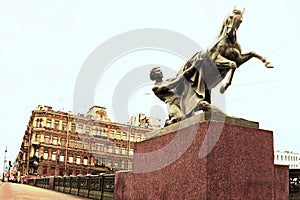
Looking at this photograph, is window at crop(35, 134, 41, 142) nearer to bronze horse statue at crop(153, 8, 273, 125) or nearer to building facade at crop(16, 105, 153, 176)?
building facade at crop(16, 105, 153, 176)

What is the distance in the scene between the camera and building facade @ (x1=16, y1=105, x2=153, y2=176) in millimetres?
56969

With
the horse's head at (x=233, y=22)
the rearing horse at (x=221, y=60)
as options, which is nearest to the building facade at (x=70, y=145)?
the rearing horse at (x=221, y=60)

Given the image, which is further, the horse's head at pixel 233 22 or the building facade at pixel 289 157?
the building facade at pixel 289 157

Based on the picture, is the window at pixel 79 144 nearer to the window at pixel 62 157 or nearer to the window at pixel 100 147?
the window at pixel 62 157

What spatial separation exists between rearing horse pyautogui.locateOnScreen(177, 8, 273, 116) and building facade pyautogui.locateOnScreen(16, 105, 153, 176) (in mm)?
48611

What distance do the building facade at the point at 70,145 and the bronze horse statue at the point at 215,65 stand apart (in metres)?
48.4

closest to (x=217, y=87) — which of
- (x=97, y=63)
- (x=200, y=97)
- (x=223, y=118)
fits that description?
(x=200, y=97)

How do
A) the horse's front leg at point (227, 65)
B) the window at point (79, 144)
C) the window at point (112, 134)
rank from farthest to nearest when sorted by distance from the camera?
the window at point (79, 144) → the window at point (112, 134) → the horse's front leg at point (227, 65)

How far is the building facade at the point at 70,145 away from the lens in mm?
56969

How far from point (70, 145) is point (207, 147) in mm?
58180

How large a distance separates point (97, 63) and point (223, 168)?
3854 millimetres

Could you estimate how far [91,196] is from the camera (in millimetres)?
12203

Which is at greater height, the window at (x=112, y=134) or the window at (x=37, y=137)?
the window at (x=112, y=134)

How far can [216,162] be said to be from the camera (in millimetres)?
4867
